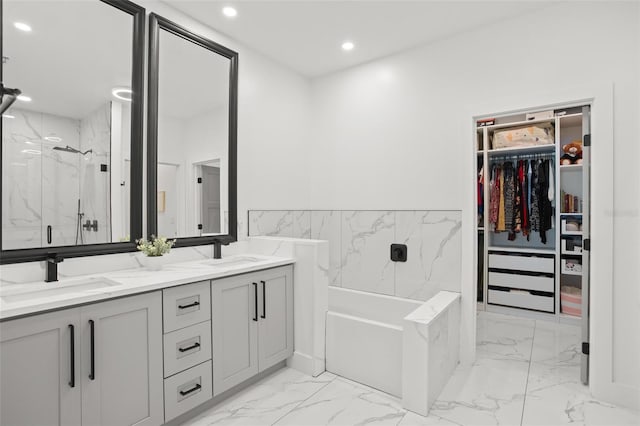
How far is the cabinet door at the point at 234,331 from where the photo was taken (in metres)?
2.03

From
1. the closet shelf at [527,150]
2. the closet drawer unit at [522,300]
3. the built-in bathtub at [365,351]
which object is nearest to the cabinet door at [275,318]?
the built-in bathtub at [365,351]

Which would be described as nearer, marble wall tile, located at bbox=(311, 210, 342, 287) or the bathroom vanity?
the bathroom vanity

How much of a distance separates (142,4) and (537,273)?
438cm

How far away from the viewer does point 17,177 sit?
1.74m

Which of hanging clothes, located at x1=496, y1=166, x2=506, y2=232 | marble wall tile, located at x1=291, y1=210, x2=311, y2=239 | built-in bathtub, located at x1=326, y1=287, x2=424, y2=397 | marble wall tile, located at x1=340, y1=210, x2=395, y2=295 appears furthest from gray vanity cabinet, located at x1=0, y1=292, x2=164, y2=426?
hanging clothes, located at x1=496, y1=166, x2=506, y2=232

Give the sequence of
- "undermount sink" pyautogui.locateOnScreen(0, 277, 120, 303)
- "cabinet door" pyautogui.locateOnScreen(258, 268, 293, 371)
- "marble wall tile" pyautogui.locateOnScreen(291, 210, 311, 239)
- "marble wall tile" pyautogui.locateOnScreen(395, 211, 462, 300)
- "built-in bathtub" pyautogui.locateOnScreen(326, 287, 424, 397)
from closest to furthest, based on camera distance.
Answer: "undermount sink" pyautogui.locateOnScreen(0, 277, 120, 303), "built-in bathtub" pyautogui.locateOnScreen(326, 287, 424, 397), "cabinet door" pyautogui.locateOnScreen(258, 268, 293, 371), "marble wall tile" pyautogui.locateOnScreen(395, 211, 462, 300), "marble wall tile" pyautogui.locateOnScreen(291, 210, 311, 239)

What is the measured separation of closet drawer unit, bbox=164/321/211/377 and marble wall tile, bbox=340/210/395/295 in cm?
167

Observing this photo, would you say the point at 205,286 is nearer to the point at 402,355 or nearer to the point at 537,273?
the point at 402,355

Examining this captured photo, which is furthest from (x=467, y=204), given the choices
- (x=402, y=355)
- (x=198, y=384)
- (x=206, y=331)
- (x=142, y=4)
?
(x=142, y=4)

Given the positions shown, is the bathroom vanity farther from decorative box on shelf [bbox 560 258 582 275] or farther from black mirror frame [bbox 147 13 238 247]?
decorative box on shelf [bbox 560 258 582 275]

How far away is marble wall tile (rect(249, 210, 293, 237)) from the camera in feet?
9.77

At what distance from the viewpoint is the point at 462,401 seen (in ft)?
7.10

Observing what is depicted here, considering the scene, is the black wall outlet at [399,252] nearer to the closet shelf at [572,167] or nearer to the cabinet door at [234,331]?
the cabinet door at [234,331]

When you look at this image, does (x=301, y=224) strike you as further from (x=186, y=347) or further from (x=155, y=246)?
(x=186, y=347)
